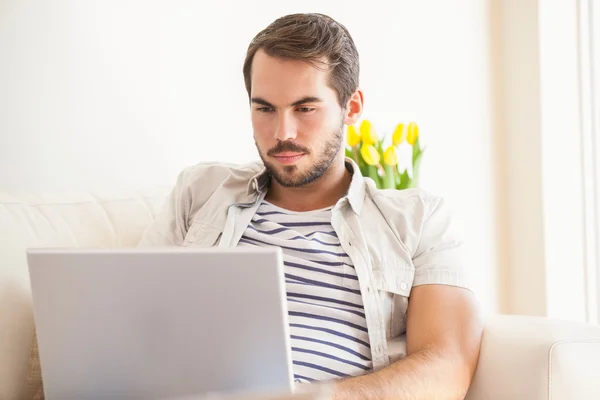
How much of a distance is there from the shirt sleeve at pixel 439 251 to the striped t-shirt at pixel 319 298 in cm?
14

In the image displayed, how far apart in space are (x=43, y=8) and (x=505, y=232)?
6.22 ft

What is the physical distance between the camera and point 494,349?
1335 millimetres

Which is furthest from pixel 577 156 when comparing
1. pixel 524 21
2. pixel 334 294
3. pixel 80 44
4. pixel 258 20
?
pixel 80 44

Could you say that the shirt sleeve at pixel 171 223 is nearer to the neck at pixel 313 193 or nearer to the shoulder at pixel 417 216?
the neck at pixel 313 193

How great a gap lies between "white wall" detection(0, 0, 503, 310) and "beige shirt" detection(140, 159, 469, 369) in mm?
371

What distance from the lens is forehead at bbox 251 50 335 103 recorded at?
5.08 feet

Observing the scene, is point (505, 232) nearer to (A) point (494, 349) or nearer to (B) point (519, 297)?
(B) point (519, 297)

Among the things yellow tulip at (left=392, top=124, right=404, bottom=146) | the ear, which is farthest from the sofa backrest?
yellow tulip at (left=392, top=124, right=404, bottom=146)

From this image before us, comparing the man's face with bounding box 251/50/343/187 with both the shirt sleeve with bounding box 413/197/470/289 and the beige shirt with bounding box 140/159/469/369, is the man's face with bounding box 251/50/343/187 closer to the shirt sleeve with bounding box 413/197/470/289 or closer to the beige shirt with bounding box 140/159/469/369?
the beige shirt with bounding box 140/159/469/369

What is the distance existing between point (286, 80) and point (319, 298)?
Answer: 44cm

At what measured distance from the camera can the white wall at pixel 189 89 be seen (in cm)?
179

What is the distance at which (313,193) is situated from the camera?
5.44ft

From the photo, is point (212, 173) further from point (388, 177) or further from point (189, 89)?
point (388, 177)

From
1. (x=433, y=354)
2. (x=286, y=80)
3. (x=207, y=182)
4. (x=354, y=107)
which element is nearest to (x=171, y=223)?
(x=207, y=182)
